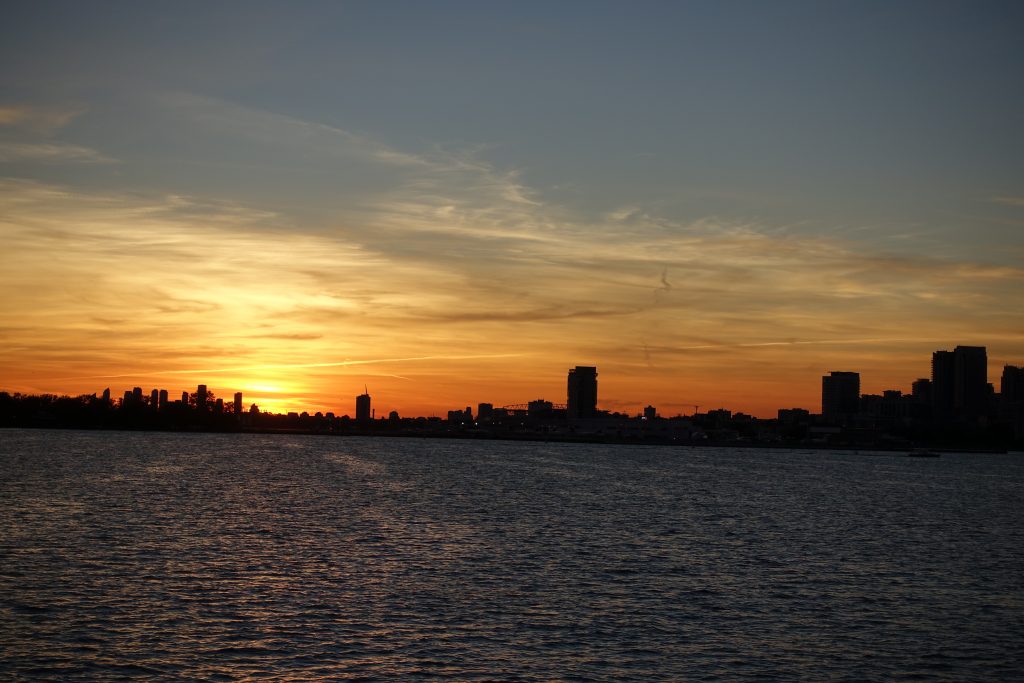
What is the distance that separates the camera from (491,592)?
55.8 metres

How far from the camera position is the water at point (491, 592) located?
41.1 metres

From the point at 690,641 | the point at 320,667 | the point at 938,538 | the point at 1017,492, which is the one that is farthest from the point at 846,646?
the point at 1017,492

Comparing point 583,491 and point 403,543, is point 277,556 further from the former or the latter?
point 583,491

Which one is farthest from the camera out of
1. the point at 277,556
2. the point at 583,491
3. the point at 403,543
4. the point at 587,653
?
the point at 583,491

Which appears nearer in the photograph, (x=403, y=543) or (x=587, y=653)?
(x=587, y=653)

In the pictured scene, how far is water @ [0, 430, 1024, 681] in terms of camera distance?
41.1 m

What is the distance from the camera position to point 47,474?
494 ft

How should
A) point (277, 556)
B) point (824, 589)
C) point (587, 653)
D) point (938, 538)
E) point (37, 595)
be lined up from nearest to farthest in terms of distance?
point (587, 653), point (37, 595), point (824, 589), point (277, 556), point (938, 538)

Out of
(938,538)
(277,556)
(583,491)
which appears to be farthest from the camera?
(583,491)

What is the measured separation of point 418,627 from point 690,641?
39.9 ft

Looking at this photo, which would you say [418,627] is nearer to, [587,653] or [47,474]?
[587,653]

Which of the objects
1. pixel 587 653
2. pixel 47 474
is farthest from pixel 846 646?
pixel 47 474

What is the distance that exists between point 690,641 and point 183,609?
2382 cm

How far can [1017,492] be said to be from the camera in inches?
7308
